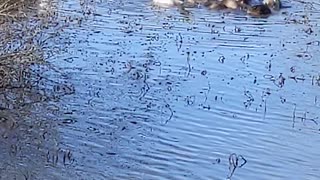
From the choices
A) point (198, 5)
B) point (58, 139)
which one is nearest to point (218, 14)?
point (198, 5)

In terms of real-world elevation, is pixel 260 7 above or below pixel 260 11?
above

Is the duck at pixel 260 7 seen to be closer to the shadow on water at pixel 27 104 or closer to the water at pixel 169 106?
the water at pixel 169 106

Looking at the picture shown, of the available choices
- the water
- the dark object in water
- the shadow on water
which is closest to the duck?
the dark object in water

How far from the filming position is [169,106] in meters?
12.1

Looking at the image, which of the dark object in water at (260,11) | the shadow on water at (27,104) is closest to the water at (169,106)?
the shadow on water at (27,104)

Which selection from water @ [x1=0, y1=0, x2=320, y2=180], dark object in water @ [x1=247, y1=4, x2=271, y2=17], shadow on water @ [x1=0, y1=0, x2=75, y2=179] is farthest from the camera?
dark object in water @ [x1=247, y1=4, x2=271, y2=17]

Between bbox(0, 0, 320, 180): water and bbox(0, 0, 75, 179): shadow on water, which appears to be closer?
bbox(0, 0, 75, 179): shadow on water

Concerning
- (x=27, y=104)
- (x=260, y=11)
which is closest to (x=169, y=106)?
(x=27, y=104)

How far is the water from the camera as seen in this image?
9688mm

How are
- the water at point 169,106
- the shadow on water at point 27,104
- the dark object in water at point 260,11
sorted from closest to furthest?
the shadow on water at point 27,104 → the water at point 169,106 → the dark object in water at point 260,11

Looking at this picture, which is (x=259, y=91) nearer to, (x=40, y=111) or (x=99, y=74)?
(x=99, y=74)

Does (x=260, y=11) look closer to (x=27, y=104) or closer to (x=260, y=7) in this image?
(x=260, y=7)

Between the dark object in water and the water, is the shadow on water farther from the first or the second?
the dark object in water

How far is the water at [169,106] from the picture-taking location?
9688 mm
